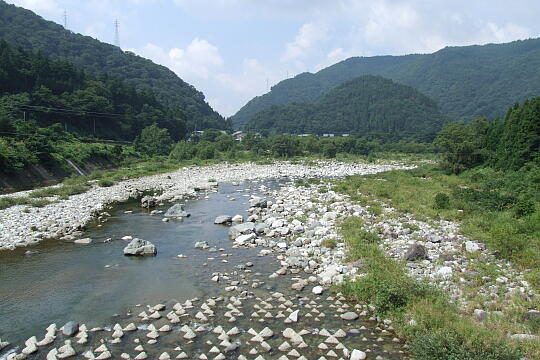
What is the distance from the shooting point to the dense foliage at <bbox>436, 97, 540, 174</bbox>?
29.5m

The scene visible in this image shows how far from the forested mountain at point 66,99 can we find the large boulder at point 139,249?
150 feet

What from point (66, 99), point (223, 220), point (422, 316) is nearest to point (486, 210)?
point (422, 316)

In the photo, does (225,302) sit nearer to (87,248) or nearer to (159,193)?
(87,248)

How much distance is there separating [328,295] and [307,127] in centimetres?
16987

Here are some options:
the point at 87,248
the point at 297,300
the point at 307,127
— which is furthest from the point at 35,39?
→ the point at 297,300

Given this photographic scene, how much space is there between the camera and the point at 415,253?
1286 centimetres

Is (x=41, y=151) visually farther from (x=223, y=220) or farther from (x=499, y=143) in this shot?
(x=499, y=143)

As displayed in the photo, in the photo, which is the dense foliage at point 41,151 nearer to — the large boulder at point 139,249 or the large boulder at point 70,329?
the large boulder at point 139,249

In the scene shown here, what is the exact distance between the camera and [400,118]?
17250cm

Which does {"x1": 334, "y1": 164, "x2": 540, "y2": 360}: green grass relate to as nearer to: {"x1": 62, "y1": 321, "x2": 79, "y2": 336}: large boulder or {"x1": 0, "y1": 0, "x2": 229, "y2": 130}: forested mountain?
{"x1": 62, "y1": 321, "x2": 79, "y2": 336}: large boulder

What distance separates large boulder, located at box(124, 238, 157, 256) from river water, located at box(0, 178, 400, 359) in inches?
11.0

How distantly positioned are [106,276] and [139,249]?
230cm

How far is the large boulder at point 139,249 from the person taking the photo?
49.3 feet

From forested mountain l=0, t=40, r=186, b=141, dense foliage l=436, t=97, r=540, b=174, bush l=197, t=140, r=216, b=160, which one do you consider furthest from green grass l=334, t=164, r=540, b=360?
forested mountain l=0, t=40, r=186, b=141
